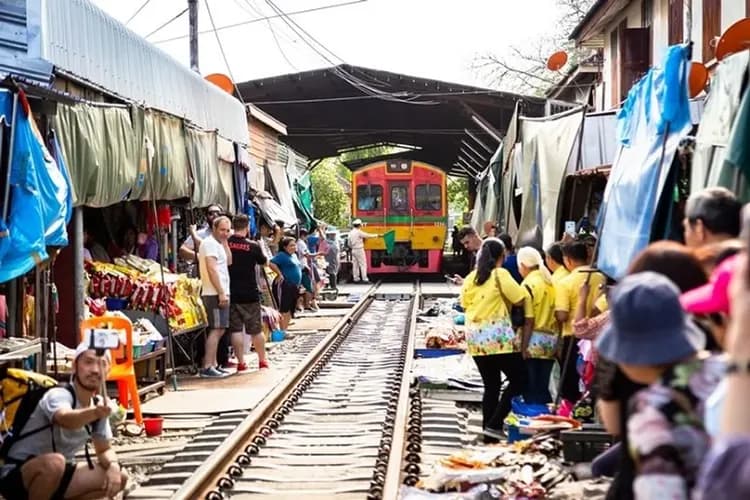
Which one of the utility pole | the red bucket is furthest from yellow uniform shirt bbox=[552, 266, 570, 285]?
the utility pole

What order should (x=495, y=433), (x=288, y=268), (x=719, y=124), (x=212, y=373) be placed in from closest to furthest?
1. (x=719, y=124)
2. (x=495, y=433)
3. (x=212, y=373)
4. (x=288, y=268)

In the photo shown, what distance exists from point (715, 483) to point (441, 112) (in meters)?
31.1

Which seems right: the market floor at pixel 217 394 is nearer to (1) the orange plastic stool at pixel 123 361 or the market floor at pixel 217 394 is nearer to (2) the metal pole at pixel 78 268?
(1) the orange plastic stool at pixel 123 361

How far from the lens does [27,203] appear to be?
769cm

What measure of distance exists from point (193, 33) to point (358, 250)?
11073mm

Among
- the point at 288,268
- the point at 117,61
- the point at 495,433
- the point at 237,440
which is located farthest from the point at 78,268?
the point at 288,268

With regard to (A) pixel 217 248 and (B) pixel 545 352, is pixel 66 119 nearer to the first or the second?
(A) pixel 217 248

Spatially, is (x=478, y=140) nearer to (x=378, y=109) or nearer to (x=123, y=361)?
(x=378, y=109)

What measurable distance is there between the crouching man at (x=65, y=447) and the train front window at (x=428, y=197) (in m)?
25.9

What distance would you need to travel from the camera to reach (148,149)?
11.7 m

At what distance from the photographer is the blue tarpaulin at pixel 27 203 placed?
24.6ft

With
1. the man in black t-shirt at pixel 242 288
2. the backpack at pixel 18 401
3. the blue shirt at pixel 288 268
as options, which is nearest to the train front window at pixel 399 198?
the blue shirt at pixel 288 268

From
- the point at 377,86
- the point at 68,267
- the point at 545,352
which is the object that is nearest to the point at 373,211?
the point at 377,86

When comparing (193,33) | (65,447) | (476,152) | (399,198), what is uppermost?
(193,33)
